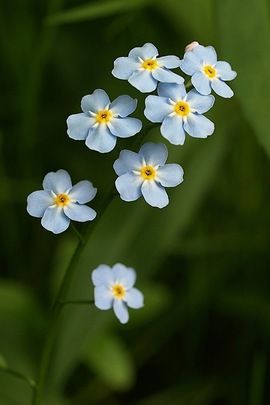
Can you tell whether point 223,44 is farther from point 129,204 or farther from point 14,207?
point 14,207

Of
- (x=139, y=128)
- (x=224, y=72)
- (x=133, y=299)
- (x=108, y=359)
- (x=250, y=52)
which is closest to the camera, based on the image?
(x=139, y=128)

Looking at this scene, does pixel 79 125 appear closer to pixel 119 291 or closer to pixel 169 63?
pixel 169 63

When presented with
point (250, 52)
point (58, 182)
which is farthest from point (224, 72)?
point (250, 52)

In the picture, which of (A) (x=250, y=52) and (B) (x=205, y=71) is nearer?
(B) (x=205, y=71)

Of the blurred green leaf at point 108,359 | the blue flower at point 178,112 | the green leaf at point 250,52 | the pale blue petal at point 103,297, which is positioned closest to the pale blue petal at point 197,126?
the blue flower at point 178,112

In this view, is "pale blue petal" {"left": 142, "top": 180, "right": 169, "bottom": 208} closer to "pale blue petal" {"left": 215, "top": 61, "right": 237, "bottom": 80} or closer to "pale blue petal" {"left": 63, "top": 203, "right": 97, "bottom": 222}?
"pale blue petal" {"left": 63, "top": 203, "right": 97, "bottom": 222}

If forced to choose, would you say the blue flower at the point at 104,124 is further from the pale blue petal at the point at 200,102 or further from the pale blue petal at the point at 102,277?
the pale blue petal at the point at 102,277

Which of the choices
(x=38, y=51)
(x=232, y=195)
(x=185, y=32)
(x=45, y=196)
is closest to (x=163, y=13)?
(x=185, y=32)

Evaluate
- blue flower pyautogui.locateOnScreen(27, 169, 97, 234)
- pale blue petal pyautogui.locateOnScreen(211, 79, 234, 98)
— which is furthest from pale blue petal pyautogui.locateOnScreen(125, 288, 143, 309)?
pale blue petal pyautogui.locateOnScreen(211, 79, 234, 98)
